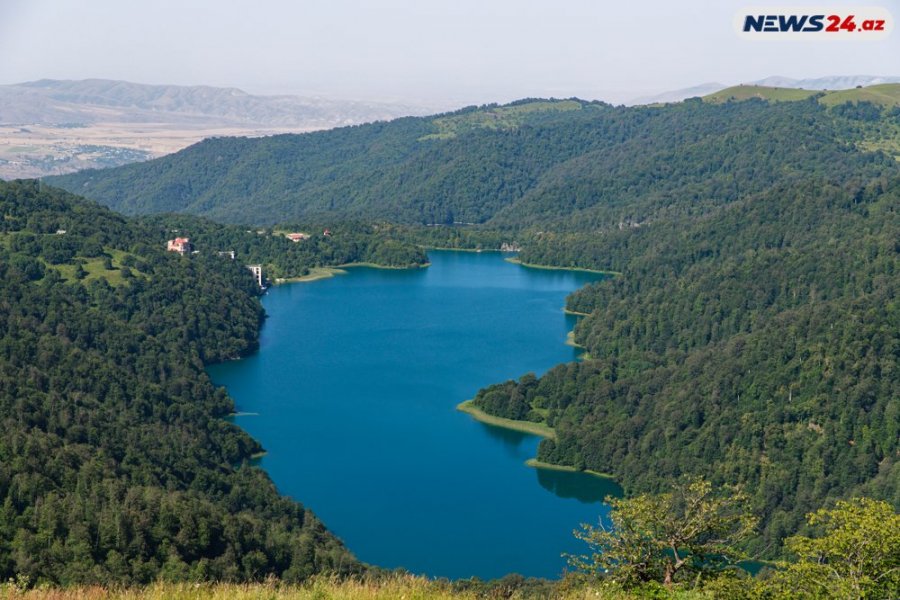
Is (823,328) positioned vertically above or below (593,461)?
above

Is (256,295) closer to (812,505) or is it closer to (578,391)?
(578,391)

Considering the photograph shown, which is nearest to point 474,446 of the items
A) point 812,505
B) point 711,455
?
point 711,455

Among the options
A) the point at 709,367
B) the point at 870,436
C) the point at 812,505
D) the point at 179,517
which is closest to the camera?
the point at 179,517

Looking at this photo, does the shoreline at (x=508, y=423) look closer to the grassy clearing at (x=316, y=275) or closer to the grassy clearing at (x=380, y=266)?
the grassy clearing at (x=316, y=275)

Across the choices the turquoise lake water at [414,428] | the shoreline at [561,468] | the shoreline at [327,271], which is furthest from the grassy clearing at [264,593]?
the shoreline at [327,271]

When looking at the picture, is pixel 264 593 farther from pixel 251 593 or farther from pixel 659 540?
pixel 659 540

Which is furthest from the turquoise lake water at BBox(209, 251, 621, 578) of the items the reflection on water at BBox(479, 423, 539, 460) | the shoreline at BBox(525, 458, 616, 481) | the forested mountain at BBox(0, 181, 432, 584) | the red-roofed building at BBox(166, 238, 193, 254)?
the red-roofed building at BBox(166, 238, 193, 254)
